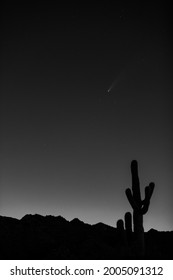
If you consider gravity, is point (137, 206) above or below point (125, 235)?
above

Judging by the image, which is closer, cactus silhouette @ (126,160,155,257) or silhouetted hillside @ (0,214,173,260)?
cactus silhouette @ (126,160,155,257)

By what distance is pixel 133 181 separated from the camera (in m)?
14.6

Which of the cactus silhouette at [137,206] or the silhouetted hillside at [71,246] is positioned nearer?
the cactus silhouette at [137,206]

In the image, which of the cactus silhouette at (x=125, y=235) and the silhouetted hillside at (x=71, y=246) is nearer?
the cactus silhouette at (x=125, y=235)

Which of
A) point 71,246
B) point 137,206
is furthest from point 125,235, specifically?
point 71,246

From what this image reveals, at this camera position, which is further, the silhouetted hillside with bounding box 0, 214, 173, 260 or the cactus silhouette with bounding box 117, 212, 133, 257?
the silhouetted hillside with bounding box 0, 214, 173, 260

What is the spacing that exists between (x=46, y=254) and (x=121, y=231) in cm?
725

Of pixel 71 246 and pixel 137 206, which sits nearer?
pixel 137 206

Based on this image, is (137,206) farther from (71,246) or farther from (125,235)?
(71,246)
